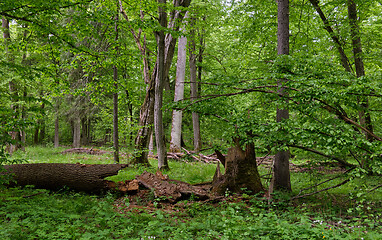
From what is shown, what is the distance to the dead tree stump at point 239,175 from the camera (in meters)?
6.79

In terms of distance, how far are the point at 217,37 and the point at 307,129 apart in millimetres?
17652

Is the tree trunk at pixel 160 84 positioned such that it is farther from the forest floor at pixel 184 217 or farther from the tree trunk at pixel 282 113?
the tree trunk at pixel 282 113

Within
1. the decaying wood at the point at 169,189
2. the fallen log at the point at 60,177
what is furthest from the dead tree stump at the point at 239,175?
the fallen log at the point at 60,177

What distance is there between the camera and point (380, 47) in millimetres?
8695

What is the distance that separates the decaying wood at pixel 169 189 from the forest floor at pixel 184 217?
5.1 inches

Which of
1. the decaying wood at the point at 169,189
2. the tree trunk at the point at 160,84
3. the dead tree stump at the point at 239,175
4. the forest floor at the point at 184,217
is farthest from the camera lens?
the tree trunk at the point at 160,84

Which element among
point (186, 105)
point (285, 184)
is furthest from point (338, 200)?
point (186, 105)

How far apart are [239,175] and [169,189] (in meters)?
1.92

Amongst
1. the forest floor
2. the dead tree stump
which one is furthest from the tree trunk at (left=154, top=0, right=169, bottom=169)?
the dead tree stump

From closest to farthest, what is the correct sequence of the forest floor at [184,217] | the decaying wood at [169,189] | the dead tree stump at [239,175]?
the forest floor at [184,217] < the decaying wood at [169,189] < the dead tree stump at [239,175]

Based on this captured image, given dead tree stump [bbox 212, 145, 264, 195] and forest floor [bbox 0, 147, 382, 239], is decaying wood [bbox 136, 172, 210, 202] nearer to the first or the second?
forest floor [bbox 0, 147, 382, 239]

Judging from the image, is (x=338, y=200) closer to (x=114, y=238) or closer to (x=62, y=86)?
(x=114, y=238)

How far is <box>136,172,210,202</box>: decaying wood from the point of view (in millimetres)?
6371

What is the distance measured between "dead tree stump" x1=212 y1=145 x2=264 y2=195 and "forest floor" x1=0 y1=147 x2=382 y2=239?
0.31 meters
